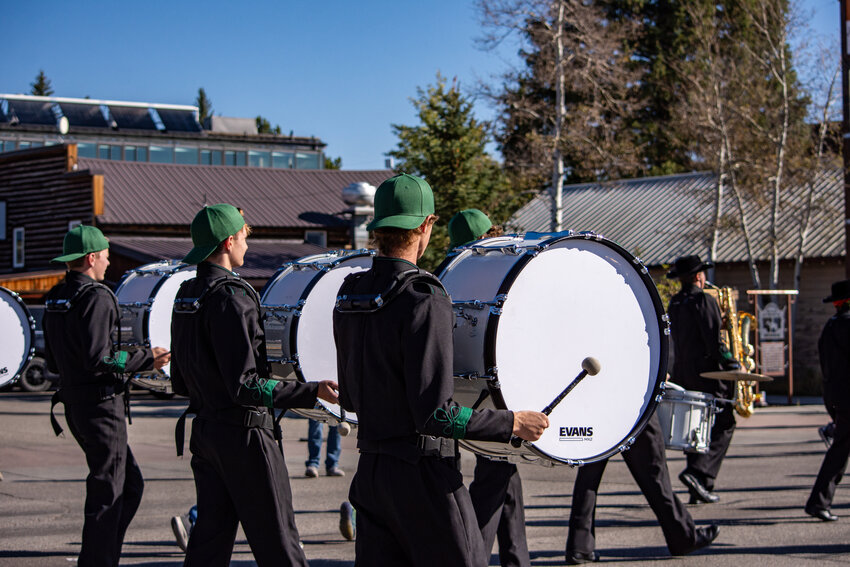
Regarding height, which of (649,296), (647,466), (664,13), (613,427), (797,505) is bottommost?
(797,505)

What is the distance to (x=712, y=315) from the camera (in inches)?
386

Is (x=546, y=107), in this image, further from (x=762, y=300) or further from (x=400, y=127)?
(x=762, y=300)

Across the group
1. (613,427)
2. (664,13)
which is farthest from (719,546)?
(664,13)

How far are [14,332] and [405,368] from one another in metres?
8.17

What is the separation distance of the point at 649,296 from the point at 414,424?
1902 mm

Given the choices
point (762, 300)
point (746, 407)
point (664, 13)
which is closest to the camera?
point (746, 407)

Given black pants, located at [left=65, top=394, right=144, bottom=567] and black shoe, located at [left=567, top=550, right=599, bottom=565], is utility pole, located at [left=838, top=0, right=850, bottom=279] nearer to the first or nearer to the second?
black shoe, located at [left=567, top=550, right=599, bottom=565]

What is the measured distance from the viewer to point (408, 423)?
386cm

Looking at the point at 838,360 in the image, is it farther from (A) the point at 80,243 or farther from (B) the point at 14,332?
(B) the point at 14,332

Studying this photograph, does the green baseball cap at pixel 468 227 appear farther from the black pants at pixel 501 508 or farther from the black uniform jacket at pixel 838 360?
the black uniform jacket at pixel 838 360

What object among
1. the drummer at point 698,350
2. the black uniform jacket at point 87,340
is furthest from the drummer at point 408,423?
Result: the drummer at point 698,350

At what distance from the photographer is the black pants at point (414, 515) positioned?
382cm

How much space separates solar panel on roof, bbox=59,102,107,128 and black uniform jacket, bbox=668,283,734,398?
5208 centimetres

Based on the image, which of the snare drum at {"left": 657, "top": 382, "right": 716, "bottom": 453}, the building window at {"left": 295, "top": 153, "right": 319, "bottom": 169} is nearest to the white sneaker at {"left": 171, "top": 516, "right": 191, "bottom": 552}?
the snare drum at {"left": 657, "top": 382, "right": 716, "bottom": 453}
